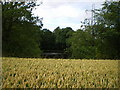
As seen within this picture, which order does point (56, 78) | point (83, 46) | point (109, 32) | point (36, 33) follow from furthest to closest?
point (83, 46) → point (36, 33) → point (109, 32) → point (56, 78)

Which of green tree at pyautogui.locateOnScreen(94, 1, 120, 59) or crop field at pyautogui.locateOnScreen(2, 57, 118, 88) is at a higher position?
green tree at pyautogui.locateOnScreen(94, 1, 120, 59)

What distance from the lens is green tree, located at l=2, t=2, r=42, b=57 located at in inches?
871

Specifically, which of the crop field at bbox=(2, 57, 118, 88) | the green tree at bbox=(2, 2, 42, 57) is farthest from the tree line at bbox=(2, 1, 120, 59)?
the crop field at bbox=(2, 57, 118, 88)

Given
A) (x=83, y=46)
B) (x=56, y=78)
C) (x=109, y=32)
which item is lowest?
(x=56, y=78)

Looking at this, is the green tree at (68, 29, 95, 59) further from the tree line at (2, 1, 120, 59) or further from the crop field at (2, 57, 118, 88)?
the crop field at (2, 57, 118, 88)

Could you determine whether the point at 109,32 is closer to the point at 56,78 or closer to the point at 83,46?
the point at 83,46

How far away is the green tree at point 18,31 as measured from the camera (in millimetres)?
22125

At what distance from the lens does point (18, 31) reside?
2308cm

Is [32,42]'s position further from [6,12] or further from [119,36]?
[119,36]

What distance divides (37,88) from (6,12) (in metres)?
19.9

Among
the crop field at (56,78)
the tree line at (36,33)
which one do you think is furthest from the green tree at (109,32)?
the crop field at (56,78)

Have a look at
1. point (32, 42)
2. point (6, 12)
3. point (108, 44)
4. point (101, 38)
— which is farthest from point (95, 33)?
point (6, 12)

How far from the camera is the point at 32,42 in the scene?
23.7 m

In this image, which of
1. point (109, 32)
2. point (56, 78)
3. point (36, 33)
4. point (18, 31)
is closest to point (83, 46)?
point (109, 32)
